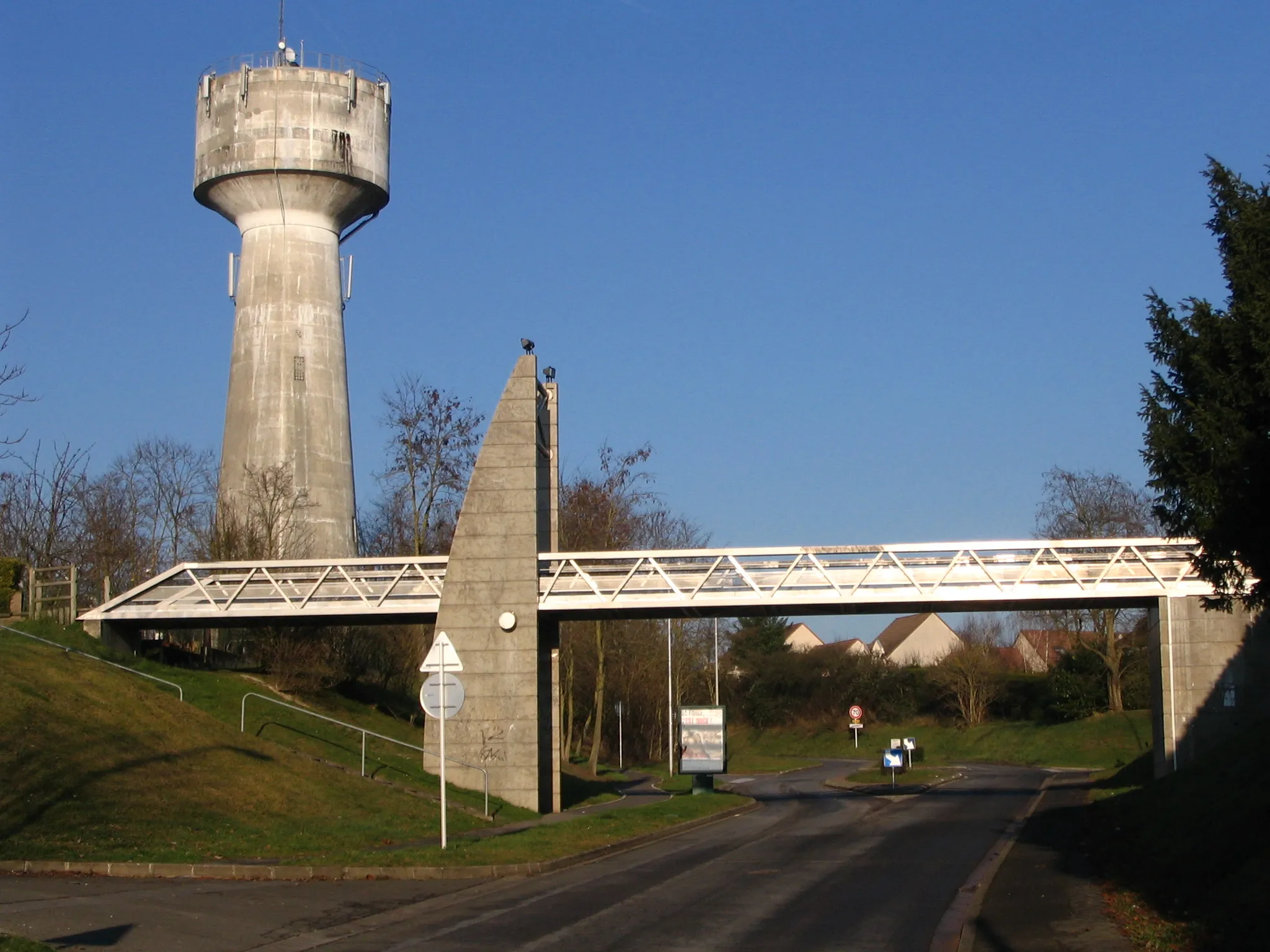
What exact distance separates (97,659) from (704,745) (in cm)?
1684

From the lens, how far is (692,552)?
31.2 metres

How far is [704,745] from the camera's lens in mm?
39156

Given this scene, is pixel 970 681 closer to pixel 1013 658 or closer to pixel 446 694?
pixel 1013 658

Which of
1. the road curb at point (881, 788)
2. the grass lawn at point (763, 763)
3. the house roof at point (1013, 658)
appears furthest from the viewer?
the house roof at point (1013, 658)

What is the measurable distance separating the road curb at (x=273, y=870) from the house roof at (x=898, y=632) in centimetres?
10058

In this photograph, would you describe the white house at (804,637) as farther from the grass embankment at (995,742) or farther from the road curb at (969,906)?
the road curb at (969,906)

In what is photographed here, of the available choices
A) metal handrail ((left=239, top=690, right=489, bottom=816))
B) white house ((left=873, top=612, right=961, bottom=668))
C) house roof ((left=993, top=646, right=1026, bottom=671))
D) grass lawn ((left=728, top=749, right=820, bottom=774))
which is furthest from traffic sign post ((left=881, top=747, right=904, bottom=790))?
white house ((left=873, top=612, right=961, bottom=668))

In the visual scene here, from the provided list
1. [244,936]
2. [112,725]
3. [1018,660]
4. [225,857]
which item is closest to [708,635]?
[1018,660]

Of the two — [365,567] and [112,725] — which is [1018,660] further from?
[112,725]

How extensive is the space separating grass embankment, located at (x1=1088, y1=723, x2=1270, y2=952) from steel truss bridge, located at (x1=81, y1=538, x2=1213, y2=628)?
6615mm

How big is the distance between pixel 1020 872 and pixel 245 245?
3688 cm

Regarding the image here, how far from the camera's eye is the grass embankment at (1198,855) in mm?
11883

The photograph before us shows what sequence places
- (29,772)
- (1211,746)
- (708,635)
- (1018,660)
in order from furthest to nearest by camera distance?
(1018,660), (708,635), (1211,746), (29,772)

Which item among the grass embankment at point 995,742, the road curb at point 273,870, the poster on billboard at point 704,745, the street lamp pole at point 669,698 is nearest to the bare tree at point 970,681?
the grass embankment at point 995,742
